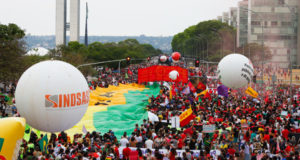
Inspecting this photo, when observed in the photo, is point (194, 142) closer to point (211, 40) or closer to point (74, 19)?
point (211, 40)

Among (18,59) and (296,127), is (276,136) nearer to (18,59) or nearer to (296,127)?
(296,127)

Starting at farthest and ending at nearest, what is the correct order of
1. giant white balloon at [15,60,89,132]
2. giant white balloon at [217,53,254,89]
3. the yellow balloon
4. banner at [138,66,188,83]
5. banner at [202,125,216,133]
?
banner at [138,66,188,83] → giant white balloon at [217,53,254,89] → banner at [202,125,216,133] → giant white balloon at [15,60,89,132] → the yellow balloon

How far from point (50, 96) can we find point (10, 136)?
3.50 metres

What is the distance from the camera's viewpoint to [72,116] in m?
12.4

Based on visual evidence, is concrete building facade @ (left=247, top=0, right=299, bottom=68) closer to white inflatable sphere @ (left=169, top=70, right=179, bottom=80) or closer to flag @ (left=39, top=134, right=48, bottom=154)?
white inflatable sphere @ (left=169, top=70, right=179, bottom=80)

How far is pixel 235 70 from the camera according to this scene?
64.2 ft

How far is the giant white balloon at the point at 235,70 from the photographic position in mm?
19578

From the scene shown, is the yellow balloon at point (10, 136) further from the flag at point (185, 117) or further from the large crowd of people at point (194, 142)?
the flag at point (185, 117)

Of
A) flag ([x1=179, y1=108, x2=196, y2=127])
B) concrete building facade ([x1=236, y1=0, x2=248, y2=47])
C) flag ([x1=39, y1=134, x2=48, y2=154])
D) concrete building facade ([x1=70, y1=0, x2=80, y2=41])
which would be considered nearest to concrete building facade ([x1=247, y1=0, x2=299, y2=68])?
concrete building facade ([x1=236, y1=0, x2=248, y2=47])

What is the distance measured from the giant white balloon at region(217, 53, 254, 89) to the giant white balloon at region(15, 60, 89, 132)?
905 cm

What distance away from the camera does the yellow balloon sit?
8266 mm

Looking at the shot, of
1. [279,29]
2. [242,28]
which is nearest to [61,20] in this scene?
[242,28]

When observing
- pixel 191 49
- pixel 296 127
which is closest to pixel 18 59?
pixel 296 127

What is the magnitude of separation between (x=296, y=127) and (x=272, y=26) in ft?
106
